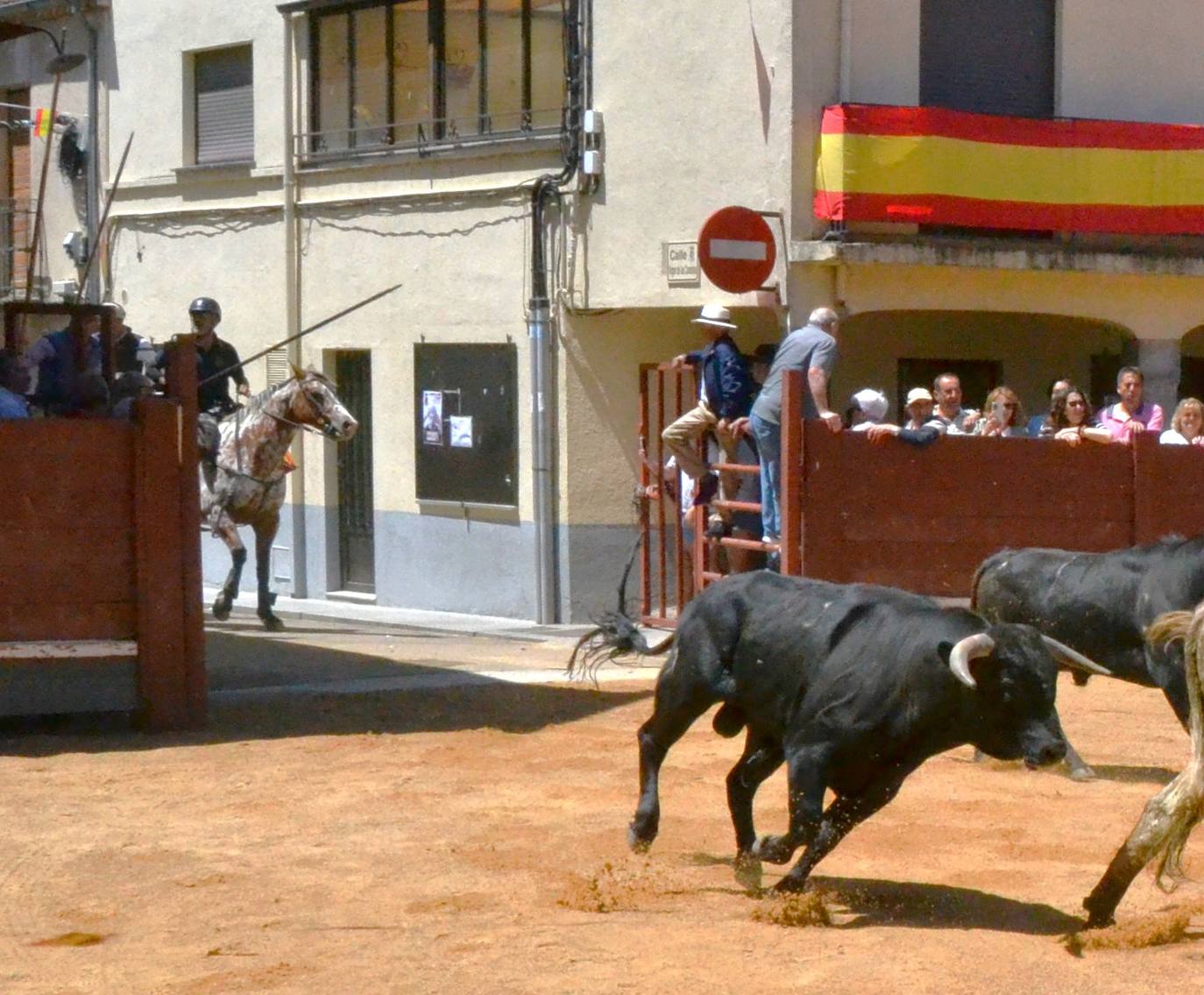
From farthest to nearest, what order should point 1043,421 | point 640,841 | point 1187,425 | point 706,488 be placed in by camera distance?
point 1043,421 < point 706,488 < point 1187,425 < point 640,841

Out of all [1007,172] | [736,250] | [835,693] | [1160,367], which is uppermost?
[1007,172]

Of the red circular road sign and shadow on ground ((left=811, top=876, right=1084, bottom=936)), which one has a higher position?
the red circular road sign

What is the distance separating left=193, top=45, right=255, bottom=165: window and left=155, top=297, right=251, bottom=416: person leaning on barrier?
383 centimetres

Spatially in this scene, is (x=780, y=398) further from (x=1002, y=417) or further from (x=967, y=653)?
(x=967, y=653)

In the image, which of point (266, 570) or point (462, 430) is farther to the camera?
point (462, 430)

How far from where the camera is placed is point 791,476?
13969 millimetres

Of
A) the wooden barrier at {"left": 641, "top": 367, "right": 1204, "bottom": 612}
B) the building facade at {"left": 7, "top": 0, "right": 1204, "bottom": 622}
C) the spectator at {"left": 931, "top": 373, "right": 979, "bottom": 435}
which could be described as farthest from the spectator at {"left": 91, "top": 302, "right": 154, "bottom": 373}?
the spectator at {"left": 931, "top": 373, "right": 979, "bottom": 435}

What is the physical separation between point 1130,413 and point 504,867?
852 cm

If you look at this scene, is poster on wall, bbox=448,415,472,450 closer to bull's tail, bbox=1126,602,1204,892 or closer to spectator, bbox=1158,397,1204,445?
spectator, bbox=1158,397,1204,445

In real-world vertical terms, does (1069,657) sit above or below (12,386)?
below

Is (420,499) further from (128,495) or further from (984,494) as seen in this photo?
(128,495)

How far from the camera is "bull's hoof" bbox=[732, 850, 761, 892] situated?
7699mm

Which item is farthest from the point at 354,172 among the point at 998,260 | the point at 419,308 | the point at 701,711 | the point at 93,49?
the point at 701,711

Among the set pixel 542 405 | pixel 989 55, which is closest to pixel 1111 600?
pixel 989 55
